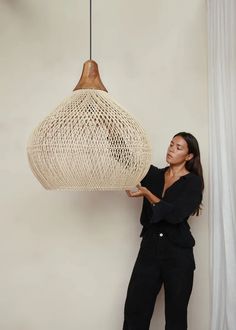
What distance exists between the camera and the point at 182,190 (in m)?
2.08

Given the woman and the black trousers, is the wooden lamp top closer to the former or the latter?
the woman

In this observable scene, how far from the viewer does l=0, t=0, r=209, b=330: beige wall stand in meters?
2.47

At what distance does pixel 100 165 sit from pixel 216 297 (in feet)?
4.46

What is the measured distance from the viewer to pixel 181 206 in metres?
2.03

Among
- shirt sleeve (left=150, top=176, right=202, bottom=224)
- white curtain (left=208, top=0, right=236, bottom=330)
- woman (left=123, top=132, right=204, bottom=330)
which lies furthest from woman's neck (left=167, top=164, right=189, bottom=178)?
white curtain (left=208, top=0, right=236, bottom=330)

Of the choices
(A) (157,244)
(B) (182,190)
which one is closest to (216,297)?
(A) (157,244)

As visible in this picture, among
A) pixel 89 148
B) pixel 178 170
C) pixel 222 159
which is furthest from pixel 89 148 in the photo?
pixel 222 159

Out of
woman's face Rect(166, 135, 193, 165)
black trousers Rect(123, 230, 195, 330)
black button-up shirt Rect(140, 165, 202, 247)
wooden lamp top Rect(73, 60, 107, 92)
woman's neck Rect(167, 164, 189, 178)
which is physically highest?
wooden lamp top Rect(73, 60, 107, 92)

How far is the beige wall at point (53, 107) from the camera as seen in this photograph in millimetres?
2467

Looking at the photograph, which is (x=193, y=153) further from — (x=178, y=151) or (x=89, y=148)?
(x=89, y=148)

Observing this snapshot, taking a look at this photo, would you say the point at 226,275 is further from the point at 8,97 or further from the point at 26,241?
the point at 8,97

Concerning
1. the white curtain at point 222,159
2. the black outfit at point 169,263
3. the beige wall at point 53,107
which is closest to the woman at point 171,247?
the black outfit at point 169,263

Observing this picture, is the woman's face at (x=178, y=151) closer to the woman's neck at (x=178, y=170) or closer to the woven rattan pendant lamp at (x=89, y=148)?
the woman's neck at (x=178, y=170)

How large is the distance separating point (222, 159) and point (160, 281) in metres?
0.79
